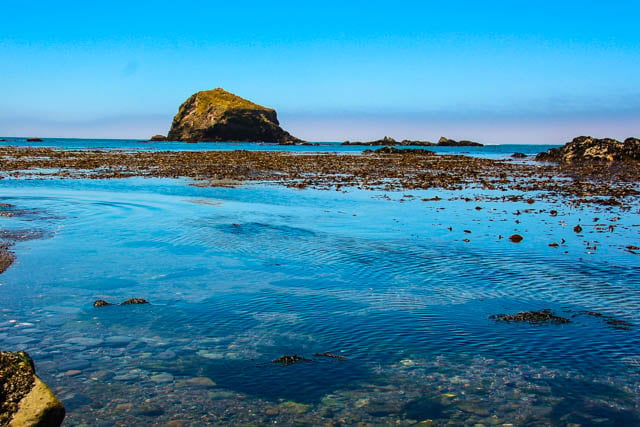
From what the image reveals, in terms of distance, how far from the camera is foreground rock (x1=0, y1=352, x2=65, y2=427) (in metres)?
4.07

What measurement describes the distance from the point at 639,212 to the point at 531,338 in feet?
54.6

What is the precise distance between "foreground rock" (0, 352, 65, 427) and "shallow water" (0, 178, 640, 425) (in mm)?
780

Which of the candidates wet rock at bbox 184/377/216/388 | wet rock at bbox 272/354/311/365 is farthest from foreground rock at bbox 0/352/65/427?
wet rock at bbox 272/354/311/365

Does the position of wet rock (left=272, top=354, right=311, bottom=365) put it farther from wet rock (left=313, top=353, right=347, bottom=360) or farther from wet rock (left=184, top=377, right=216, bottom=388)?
wet rock (left=184, top=377, right=216, bottom=388)

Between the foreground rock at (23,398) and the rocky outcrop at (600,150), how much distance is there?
77596mm

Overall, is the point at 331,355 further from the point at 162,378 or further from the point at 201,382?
the point at 162,378

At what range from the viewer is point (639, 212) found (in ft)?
66.8

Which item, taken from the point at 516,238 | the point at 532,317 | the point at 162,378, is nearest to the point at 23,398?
the point at 162,378

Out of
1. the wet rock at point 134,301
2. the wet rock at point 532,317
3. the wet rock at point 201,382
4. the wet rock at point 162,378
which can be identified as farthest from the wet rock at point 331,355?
the wet rock at point 134,301

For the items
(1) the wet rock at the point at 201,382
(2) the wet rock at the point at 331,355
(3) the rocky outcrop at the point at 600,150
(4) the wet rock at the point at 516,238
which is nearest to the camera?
(1) the wet rock at the point at 201,382

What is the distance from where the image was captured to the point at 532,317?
26.3ft

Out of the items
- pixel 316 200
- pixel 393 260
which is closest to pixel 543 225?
pixel 393 260

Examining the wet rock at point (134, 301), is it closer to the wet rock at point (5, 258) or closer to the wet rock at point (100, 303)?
the wet rock at point (100, 303)

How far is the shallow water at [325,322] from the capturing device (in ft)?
17.7
